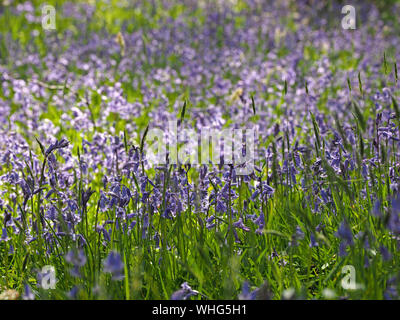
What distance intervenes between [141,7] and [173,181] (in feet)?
Result: 28.1

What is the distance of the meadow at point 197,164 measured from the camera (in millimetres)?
2336

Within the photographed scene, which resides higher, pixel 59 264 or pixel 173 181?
pixel 173 181

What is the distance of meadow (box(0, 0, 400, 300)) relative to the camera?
92.0 inches

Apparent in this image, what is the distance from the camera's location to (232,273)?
2.31 meters

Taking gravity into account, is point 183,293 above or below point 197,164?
below

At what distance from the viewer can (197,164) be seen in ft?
11.9

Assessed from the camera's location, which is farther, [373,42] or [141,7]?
[141,7]

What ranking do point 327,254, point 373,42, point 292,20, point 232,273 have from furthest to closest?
1. point 292,20
2. point 373,42
3. point 327,254
4. point 232,273

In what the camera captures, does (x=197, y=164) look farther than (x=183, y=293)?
Yes

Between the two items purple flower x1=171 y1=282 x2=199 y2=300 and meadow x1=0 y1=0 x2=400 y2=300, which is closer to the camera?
purple flower x1=171 y1=282 x2=199 y2=300

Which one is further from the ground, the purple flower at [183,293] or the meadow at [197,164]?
the meadow at [197,164]

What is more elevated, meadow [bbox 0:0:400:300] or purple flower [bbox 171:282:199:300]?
meadow [bbox 0:0:400:300]
